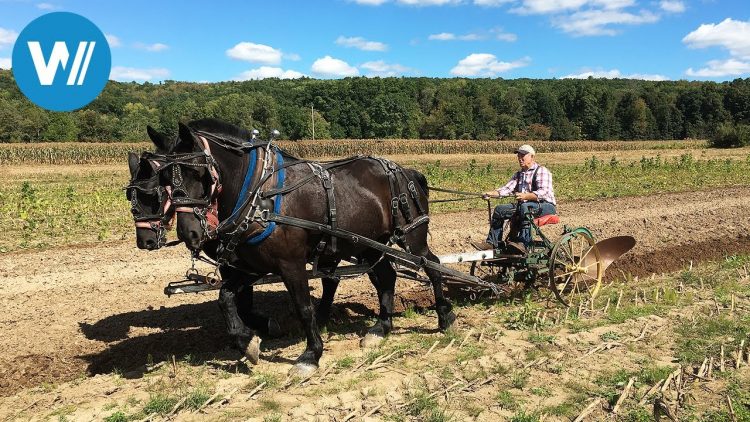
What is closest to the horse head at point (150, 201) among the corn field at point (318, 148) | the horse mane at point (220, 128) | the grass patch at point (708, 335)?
the horse mane at point (220, 128)

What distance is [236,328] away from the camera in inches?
228

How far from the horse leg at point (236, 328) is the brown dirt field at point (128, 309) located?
0.89 ft

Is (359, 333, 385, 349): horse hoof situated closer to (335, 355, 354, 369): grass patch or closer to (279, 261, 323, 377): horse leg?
(335, 355, 354, 369): grass patch

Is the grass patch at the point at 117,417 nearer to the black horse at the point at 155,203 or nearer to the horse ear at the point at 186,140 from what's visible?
the black horse at the point at 155,203

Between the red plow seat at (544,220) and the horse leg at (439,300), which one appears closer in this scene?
the horse leg at (439,300)

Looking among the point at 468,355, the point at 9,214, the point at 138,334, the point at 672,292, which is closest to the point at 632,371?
the point at 468,355

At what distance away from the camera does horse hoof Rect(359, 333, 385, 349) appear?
654cm

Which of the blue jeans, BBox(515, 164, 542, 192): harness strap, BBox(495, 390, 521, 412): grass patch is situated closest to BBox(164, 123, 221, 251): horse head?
BBox(495, 390, 521, 412): grass patch

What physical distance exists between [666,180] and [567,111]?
9933cm

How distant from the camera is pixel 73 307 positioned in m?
8.07

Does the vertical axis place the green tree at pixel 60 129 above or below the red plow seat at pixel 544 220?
above

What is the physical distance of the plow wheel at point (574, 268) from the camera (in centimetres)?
790

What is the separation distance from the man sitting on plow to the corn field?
47210mm

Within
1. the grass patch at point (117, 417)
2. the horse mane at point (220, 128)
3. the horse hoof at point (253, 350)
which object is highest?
the horse mane at point (220, 128)
